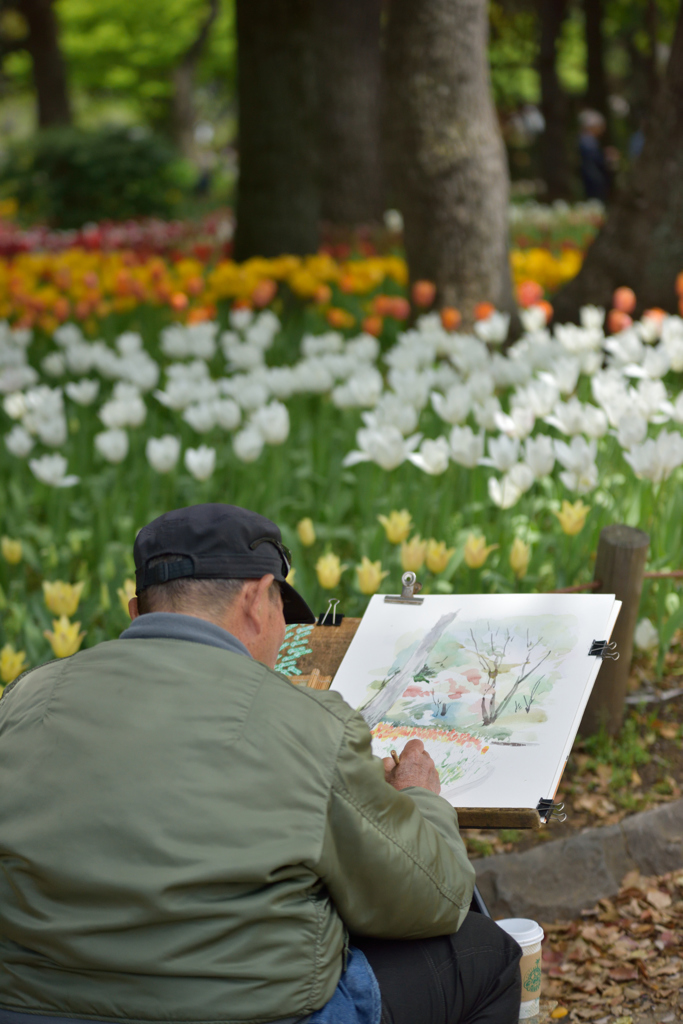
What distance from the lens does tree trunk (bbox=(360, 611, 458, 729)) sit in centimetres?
220

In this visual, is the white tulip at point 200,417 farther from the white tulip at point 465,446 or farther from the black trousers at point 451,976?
the black trousers at point 451,976

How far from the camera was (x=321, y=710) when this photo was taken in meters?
1.56

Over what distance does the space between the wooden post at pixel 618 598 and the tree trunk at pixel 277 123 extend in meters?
6.19

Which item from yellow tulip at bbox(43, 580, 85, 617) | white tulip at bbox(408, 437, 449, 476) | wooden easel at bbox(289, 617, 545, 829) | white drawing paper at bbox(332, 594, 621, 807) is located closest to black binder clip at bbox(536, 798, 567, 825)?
white drawing paper at bbox(332, 594, 621, 807)

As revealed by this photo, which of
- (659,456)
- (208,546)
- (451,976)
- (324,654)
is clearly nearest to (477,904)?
(451,976)

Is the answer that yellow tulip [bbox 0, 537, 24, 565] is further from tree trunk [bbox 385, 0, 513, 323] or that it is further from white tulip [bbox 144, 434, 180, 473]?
tree trunk [bbox 385, 0, 513, 323]

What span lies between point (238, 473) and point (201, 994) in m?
3.26

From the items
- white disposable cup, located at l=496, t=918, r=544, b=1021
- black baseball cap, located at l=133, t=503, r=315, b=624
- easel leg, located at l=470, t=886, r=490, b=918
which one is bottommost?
white disposable cup, located at l=496, t=918, r=544, b=1021

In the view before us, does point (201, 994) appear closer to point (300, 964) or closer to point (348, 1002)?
point (300, 964)

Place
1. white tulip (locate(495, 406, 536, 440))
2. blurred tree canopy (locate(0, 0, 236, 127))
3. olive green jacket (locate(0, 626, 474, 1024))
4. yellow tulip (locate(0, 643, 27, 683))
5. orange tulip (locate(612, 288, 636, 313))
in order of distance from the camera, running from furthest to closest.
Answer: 1. blurred tree canopy (locate(0, 0, 236, 127))
2. orange tulip (locate(612, 288, 636, 313))
3. white tulip (locate(495, 406, 536, 440))
4. yellow tulip (locate(0, 643, 27, 683))
5. olive green jacket (locate(0, 626, 474, 1024))

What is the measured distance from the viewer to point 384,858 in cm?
156

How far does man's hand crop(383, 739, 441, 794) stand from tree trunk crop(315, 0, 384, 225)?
10321 millimetres

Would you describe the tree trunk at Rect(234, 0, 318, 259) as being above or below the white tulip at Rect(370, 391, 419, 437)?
above

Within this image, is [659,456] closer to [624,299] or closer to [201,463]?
[201,463]
